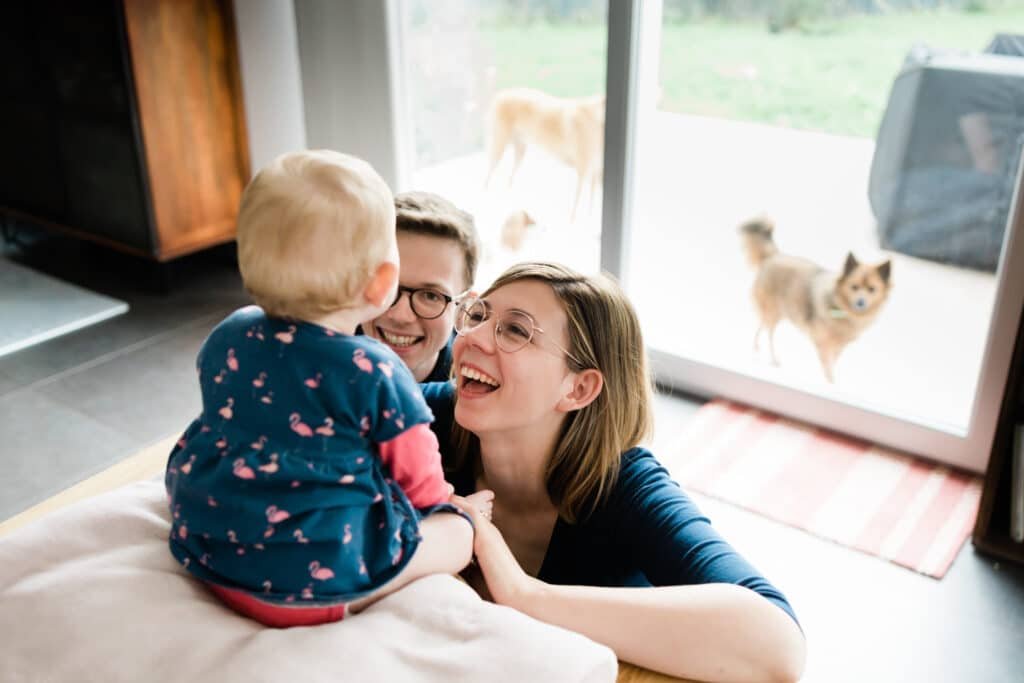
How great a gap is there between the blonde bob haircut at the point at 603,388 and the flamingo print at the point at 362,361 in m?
0.46

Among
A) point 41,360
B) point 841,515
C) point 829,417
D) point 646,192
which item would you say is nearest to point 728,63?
point 646,192

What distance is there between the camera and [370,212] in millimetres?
944

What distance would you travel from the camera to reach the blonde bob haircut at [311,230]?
922 millimetres

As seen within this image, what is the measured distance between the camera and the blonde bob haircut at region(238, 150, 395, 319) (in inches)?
36.3

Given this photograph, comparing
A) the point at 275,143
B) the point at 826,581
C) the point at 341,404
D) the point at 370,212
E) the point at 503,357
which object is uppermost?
the point at 370,212

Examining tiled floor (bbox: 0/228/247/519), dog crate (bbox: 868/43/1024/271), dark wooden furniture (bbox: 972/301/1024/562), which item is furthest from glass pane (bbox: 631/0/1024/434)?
tiled floor (bbox: 0/228/247/519)

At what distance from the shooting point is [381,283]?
3.26 feet

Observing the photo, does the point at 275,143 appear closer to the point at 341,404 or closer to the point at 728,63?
the point at 728,63

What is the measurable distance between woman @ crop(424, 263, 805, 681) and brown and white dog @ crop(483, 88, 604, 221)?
1738 millimetres

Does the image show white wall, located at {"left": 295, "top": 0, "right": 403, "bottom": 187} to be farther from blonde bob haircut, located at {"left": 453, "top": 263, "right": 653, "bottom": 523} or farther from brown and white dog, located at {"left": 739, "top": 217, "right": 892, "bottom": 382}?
blonde bob haircut, located at {"left": 453, "top": 263, "right": 653, "bottom": 523}

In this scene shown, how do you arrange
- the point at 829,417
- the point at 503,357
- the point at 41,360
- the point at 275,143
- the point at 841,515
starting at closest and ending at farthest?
the point at 503,357
the point at 841,515
the point at 829,417
the point at 41,360
the point at 275,143

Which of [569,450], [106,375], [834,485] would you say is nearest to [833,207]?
[834,485]

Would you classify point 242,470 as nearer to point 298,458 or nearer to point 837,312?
point 298,458

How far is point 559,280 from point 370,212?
0.51 meters
